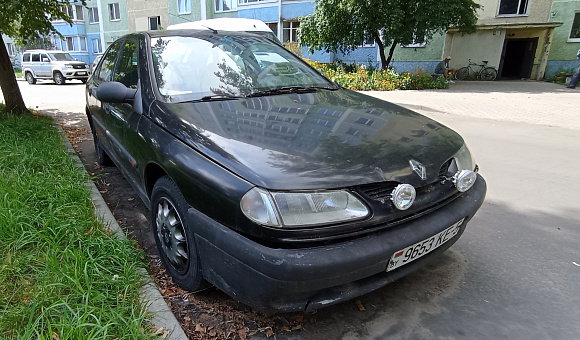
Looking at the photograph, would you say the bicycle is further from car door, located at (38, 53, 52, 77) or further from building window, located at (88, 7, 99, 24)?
building window, located at (88, 7, 99, 24)

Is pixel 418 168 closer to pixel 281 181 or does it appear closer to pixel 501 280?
pixel 281 181

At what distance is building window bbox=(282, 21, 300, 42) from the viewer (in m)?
23.3

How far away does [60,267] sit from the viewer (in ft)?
7.25

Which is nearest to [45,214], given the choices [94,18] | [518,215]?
[518,215]

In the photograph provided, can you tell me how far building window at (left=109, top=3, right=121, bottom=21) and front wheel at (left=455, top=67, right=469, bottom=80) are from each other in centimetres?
2805

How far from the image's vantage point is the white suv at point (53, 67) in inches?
750

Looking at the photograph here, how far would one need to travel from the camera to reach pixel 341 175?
1.72 metres

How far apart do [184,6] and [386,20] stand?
19.1 m

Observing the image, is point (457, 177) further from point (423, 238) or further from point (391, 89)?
point (391, 89)

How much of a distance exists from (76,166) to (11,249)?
6.02 ft

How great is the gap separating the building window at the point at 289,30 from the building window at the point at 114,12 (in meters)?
17.3

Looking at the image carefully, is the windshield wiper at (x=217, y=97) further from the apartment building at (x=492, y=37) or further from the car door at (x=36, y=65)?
the car door at (x=36, y=65)

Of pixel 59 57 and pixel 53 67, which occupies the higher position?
pixel 59 57

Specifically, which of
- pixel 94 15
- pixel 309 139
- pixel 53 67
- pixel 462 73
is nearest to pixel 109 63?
pixel 309 139
